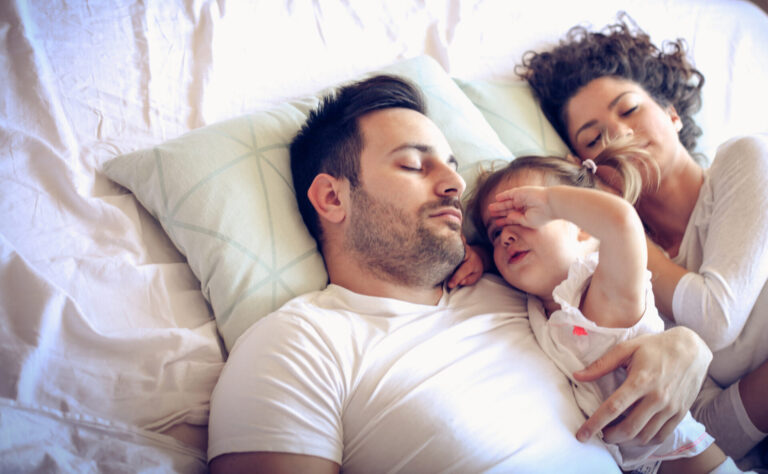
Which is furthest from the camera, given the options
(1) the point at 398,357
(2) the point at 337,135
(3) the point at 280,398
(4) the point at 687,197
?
(4) the point at 687,197

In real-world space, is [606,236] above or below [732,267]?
above

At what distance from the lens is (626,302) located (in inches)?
40.3

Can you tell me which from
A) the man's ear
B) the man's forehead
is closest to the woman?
the man's forehead

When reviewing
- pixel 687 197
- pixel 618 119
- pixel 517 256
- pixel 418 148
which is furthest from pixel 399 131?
pixel 687 197

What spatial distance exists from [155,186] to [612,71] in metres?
1.56

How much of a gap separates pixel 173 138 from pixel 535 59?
137 cm

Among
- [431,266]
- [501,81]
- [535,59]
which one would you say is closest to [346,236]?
[431,266]

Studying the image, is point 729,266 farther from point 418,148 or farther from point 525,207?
point 418,148

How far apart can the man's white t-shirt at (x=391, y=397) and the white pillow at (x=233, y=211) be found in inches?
3.7

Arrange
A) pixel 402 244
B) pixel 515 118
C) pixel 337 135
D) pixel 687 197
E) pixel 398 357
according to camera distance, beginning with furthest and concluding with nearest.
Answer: pixel 515 118 < pixel 687 197 < pixel 337 135 < pixel 402 244 < pixel 398 357

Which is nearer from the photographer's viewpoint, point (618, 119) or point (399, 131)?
point (399, 131)

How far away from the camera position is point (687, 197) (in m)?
1.51

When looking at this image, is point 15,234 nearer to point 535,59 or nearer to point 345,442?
point 345,442

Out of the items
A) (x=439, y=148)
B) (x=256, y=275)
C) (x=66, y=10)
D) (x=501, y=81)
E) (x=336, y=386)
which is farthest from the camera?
(x=501, y=81)
